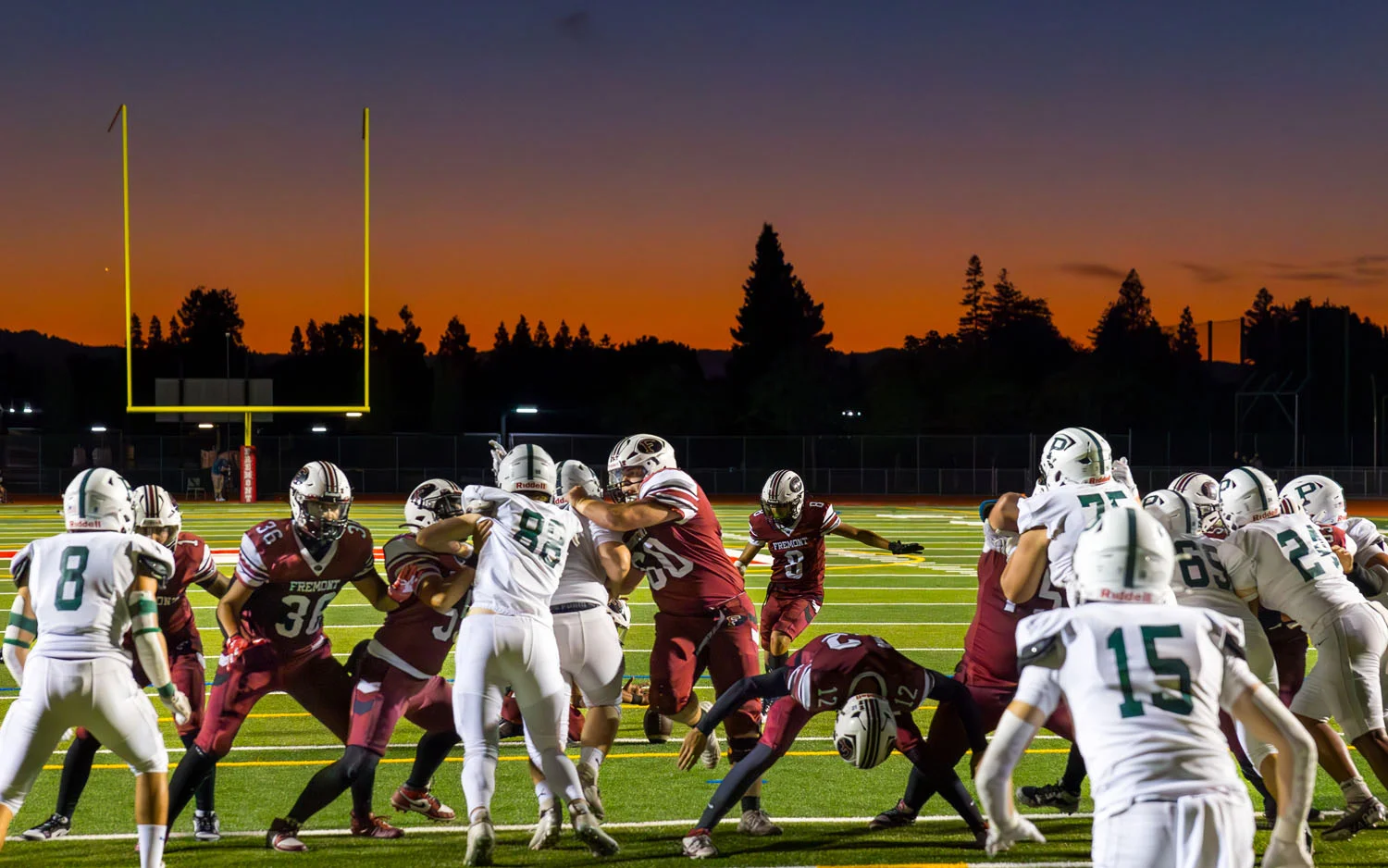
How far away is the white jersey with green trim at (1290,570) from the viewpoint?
5.41 m

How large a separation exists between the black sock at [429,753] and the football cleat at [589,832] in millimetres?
1005

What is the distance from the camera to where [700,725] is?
5.30 metres

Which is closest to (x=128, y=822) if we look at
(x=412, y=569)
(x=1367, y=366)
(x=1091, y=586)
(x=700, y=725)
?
(x=412, y=569)

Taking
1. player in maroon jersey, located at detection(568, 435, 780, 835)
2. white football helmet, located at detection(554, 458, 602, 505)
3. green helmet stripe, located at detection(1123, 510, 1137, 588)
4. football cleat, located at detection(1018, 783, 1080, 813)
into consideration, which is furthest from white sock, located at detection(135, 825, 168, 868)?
football cleat, located at detection(1018, 783, 1080, 813)

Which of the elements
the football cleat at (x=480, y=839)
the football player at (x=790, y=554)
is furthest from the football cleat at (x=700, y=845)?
the football player at (x=790, y=554)

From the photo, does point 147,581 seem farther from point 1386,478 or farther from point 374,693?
point 1386,478

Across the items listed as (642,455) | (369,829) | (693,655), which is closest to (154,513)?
(369,829)

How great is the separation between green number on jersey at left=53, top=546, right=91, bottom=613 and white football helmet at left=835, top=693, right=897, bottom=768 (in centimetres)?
286

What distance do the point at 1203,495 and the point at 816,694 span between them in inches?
127

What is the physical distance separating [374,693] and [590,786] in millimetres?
1050

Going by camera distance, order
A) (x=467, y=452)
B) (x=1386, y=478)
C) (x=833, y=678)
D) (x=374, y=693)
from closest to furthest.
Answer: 1. (x=833, y=678)
2. (x=374, y=693)
3. (x=1386, y=478)
4. (x=467, y=452)

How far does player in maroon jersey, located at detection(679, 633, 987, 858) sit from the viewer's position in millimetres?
5180

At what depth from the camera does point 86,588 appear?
4.53 m

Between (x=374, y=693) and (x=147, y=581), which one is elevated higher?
(x=147, y=581)
